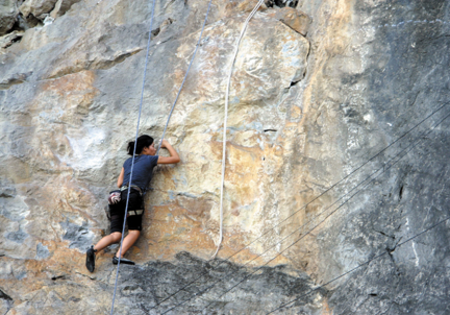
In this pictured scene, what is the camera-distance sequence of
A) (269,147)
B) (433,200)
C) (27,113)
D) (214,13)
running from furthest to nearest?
(214,13)
(27,113)
(269,147)
(433,200)

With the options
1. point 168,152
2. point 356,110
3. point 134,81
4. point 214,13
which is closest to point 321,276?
point 356,110

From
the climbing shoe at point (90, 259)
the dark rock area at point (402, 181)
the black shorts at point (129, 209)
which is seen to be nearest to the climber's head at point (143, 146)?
the black shorts at point (129, 209)

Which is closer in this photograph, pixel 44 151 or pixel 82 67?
pixel 44 151

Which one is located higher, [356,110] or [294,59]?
[294,59]

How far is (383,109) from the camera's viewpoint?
5.00m

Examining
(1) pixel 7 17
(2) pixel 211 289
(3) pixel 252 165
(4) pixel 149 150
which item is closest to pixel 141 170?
(4) pixel 149 150

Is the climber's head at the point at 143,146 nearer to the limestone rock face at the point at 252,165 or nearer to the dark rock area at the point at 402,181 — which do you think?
the limestone rock face at the point at 252,165

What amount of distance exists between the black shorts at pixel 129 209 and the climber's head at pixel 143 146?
0.52 meters

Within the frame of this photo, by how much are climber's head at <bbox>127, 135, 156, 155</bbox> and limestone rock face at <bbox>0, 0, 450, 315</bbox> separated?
27cm

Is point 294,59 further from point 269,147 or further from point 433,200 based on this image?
point 433,200

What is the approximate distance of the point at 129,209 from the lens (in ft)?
16.8

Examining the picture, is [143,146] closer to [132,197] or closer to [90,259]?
[132,197]

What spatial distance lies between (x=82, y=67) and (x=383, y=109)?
3.87 metres

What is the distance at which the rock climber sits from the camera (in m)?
4.99
